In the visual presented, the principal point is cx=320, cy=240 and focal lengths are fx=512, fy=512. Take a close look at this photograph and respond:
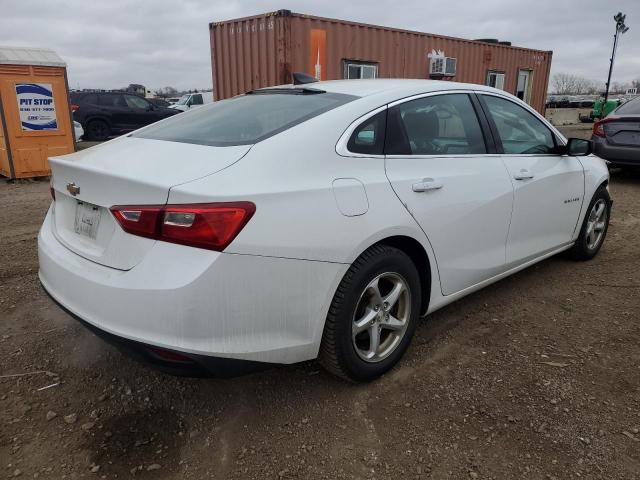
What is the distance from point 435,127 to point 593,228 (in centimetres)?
239

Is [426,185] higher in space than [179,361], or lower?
A: higher

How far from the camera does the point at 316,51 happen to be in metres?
9.41

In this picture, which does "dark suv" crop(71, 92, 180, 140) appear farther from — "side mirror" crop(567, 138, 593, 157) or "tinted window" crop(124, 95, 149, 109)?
"side mirror" crop(567, 138, 593, 157)

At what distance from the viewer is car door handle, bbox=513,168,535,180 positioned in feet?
10.8

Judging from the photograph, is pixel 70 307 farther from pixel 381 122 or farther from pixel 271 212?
pixel 381 122

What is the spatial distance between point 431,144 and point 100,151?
5.72 ft

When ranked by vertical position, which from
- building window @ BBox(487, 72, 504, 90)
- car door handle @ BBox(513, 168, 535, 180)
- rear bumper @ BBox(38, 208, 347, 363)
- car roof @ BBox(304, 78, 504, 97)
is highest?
building window @ BBox(487, 72, 504, 90)

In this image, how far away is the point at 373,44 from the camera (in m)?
10.5

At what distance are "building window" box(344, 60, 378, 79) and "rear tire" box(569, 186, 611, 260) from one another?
660 cm

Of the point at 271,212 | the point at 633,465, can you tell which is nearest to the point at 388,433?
the point at 633,465

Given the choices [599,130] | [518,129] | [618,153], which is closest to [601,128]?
[599,130]

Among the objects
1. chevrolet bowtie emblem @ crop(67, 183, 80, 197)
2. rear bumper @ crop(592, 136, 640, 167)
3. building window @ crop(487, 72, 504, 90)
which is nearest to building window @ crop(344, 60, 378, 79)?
rear bumper @ crop(592, 136, 640, 167)

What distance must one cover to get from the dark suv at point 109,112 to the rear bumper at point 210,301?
50.7 feet

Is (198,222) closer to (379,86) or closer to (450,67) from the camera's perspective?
(379,86)
